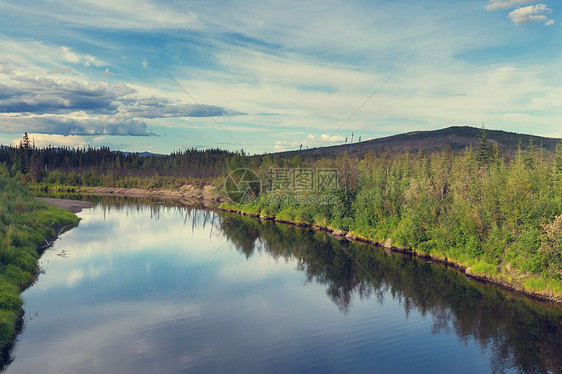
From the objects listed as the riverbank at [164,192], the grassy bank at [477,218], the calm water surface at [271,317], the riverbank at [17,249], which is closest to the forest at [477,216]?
the grassy bank at [477,218]

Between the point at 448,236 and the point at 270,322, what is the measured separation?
2366 cm

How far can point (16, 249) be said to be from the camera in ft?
110

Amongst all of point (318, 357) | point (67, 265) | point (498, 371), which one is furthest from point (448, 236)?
point (67, 265)

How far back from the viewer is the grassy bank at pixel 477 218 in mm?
31188

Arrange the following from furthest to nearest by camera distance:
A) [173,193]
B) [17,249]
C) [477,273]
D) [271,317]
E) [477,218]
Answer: [173,193] → [477,218] → [477,273] → [17,249] → [271,317]

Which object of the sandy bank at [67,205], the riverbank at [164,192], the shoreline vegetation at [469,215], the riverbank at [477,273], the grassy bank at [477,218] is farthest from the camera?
the riverbank at [164,192]

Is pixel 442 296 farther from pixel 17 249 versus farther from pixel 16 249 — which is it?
pixel 17 249

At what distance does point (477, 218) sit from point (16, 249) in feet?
137

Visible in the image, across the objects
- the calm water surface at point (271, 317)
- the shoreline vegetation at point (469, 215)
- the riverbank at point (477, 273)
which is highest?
the shoreline vegetation at point (469, 215)

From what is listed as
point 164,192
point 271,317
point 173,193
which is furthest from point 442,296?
point 164,192

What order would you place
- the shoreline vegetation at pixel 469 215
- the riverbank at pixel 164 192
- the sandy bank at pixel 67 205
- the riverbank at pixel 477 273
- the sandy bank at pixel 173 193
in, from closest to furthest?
the riverbank at pixel 477 273, the shoreline vegetation at pixel 469 215, the sandy bank at pixel 67 205, the sandy bank at pixel 173 193, the riverbank at pixel 164 192

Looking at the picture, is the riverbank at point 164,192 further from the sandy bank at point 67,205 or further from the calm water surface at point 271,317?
the calm water surface at point 271,317

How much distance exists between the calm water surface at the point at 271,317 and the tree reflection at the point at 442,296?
122 mm

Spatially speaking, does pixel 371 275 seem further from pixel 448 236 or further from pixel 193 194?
pixel 193 194
